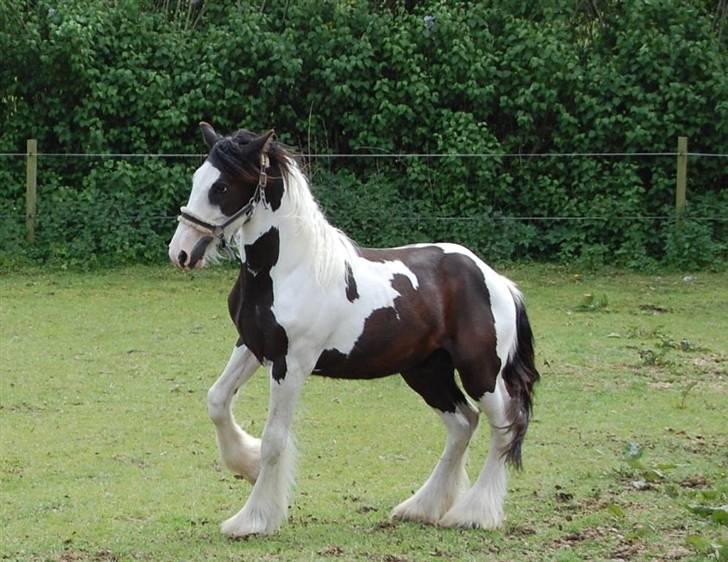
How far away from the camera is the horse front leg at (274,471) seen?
6070 mm

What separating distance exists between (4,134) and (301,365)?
34.7ft

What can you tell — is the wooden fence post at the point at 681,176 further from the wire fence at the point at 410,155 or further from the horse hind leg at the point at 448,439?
the horse hind leg at the point at 448,439

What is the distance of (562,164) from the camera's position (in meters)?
15.9

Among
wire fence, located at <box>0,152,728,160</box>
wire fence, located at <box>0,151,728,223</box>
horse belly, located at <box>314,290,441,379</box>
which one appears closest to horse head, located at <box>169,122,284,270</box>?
horse belly, located at <box>314,290,441,379</box>

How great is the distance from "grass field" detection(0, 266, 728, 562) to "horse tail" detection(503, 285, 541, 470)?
500 millimetres

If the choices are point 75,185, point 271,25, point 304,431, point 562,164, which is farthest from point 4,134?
point 304,431

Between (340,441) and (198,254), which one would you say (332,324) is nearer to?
(198,254)

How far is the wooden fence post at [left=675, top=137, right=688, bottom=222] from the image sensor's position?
1549 cm

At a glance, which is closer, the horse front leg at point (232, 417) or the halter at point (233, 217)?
the halter at point (233, 217)

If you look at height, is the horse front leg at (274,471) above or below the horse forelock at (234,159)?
below

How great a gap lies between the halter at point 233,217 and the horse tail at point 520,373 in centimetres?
143

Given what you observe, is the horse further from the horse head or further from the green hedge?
the green hedge

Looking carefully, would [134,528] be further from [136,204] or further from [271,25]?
[271,25]

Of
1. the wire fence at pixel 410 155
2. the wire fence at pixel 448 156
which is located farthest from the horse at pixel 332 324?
the wire fence at pixel 410 155
